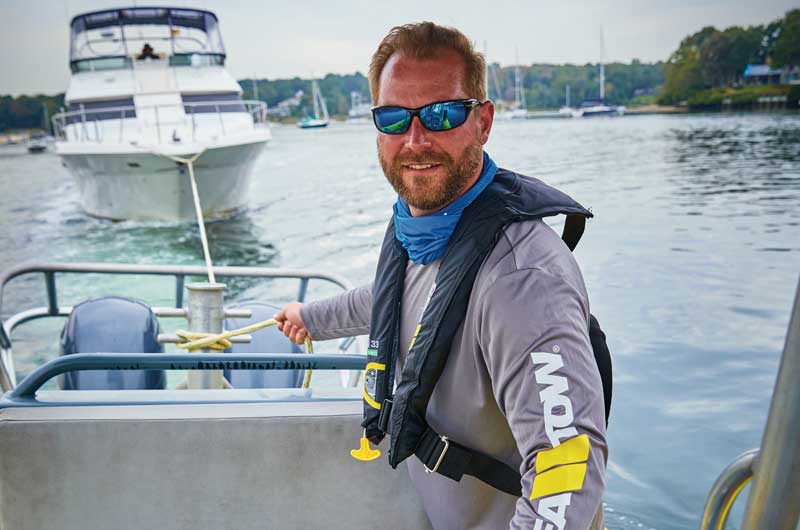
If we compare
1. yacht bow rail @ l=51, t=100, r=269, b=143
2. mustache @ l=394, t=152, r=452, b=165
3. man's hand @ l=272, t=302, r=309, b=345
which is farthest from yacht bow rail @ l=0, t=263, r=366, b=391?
yacht bow rail @ l=51, t=100, r=269, b=143

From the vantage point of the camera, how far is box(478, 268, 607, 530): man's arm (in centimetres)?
122

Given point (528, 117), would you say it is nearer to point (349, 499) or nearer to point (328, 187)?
point (328, 187)

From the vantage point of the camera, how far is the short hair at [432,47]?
5.18 ft

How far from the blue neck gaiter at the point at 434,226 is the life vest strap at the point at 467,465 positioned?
0.42 meters

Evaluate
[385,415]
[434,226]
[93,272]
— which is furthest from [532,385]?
[93,272]

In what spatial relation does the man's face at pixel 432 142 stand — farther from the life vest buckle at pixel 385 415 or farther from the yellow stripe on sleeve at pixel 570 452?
the yellow stripe on sleeve at pixel 570 452

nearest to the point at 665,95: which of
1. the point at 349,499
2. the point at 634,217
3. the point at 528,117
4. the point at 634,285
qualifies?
the point at 528,117

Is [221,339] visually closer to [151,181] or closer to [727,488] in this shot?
[727,488]

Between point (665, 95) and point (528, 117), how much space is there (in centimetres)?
1895

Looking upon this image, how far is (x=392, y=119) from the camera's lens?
5.28 feet

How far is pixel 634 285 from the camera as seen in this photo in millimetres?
10680

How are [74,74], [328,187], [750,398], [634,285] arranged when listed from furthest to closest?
[328,187] < [74,74] < [634,285] < [750,398]

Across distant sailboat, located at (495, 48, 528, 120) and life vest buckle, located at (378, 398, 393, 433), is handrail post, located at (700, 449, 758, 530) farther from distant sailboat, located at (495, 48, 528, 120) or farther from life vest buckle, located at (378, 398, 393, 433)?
distant sailboat, located at (495, 48, 528, 120)

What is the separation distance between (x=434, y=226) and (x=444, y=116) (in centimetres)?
25
